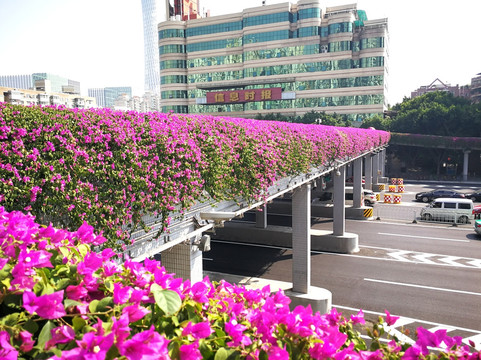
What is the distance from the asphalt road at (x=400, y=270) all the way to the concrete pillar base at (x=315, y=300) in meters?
1.00

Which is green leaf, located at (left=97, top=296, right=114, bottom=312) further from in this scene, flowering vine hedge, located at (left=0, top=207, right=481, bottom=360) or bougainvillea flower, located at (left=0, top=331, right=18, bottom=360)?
bougainvillea flower, located at (left=0, top=331, right=18, bottom=360)

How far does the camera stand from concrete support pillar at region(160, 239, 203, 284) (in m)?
7.67

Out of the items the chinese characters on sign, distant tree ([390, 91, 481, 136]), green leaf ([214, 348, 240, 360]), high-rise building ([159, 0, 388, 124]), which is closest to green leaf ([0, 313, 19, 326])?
green leaf ([214, 348, 240, 360])

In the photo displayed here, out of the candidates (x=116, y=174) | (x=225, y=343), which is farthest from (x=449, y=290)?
(x=225, y=343)

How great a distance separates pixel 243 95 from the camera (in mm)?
74625

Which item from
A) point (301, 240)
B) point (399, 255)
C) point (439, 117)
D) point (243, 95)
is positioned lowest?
point (399, 255)

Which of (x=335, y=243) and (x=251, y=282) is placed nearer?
(x=251, y=282)

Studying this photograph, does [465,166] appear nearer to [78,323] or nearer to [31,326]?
[78,323]

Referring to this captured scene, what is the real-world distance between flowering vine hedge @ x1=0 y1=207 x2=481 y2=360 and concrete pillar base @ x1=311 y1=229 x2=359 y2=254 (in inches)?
820

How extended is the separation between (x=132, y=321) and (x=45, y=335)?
0.42 meters

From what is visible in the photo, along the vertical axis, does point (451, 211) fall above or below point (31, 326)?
below

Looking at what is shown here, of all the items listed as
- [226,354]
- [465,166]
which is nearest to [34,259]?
[226,354]

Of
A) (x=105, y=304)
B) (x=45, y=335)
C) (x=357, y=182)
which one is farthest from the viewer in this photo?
(x=357, y=182)

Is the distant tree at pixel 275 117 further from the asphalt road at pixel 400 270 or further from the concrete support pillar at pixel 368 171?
the asphalt road at pixel 400 270
